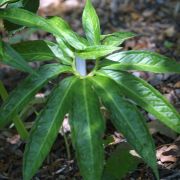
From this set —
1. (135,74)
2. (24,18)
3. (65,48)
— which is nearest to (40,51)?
(65,48)

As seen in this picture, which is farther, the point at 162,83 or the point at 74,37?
the point at 162,83

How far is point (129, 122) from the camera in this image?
4.58 ft

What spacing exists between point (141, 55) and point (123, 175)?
1.37 ft

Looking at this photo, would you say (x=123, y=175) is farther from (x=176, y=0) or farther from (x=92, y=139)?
(x=176, y=0)

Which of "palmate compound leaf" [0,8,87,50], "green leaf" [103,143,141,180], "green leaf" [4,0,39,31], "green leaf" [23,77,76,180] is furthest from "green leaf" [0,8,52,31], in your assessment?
"green leaf" [103,143,141,180]

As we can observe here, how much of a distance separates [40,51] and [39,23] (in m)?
0.21

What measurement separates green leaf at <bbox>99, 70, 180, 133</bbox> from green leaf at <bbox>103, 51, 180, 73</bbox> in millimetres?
56

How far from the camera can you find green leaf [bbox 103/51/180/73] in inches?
58.3

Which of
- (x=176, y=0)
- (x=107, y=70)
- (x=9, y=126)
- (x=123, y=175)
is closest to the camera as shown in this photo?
(x=107, y=70)

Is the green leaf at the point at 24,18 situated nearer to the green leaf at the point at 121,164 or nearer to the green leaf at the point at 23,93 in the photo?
the green leaf at the point at 23,93

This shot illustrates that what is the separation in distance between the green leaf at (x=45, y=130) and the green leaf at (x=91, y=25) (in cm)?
19

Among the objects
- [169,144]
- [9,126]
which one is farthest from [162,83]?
[9,126]

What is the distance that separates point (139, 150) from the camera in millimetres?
1364

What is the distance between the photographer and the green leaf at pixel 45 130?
53.6 inches
